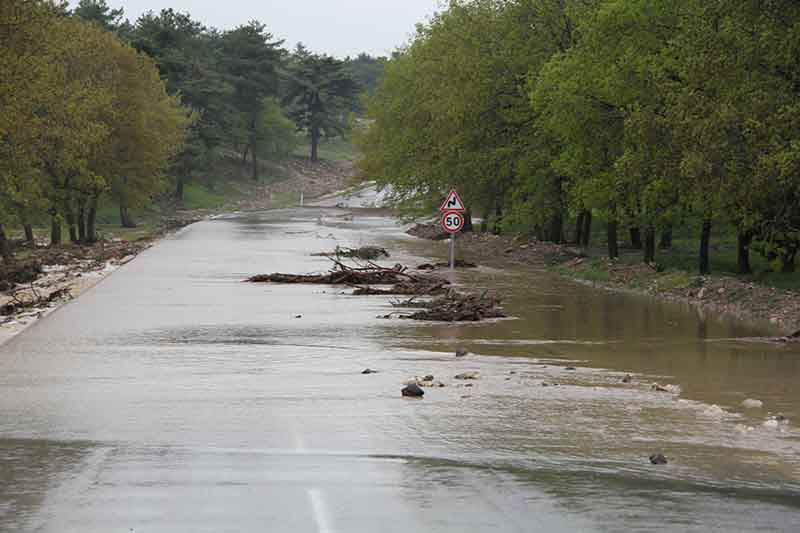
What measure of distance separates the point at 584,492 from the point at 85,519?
13.2 ft

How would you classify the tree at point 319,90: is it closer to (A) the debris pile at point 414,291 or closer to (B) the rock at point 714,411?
(A) the debris pile at point 414,291

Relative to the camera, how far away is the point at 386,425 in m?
13.6

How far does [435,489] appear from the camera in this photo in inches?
410

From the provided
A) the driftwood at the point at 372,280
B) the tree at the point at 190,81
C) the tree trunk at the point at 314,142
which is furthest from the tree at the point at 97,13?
the driftwood at the point at 372,280

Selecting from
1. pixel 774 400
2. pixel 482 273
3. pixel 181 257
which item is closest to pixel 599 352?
pixel 774 400

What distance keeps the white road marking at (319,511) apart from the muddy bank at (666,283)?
16.1 meters

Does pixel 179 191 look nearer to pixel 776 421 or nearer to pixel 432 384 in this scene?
pixel 432 384

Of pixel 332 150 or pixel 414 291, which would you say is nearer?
pixel 414 291

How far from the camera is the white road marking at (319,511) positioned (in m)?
8.98

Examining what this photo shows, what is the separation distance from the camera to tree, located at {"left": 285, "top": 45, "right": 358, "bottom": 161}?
149875mm

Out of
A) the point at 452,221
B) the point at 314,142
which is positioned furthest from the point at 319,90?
the point at 452,221

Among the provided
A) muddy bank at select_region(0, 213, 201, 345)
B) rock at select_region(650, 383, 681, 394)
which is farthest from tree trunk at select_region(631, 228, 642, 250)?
rock at select_region(650, 383, 681, 394)

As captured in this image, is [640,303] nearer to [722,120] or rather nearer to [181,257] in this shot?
[722,120]

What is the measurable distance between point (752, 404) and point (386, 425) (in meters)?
4.72
